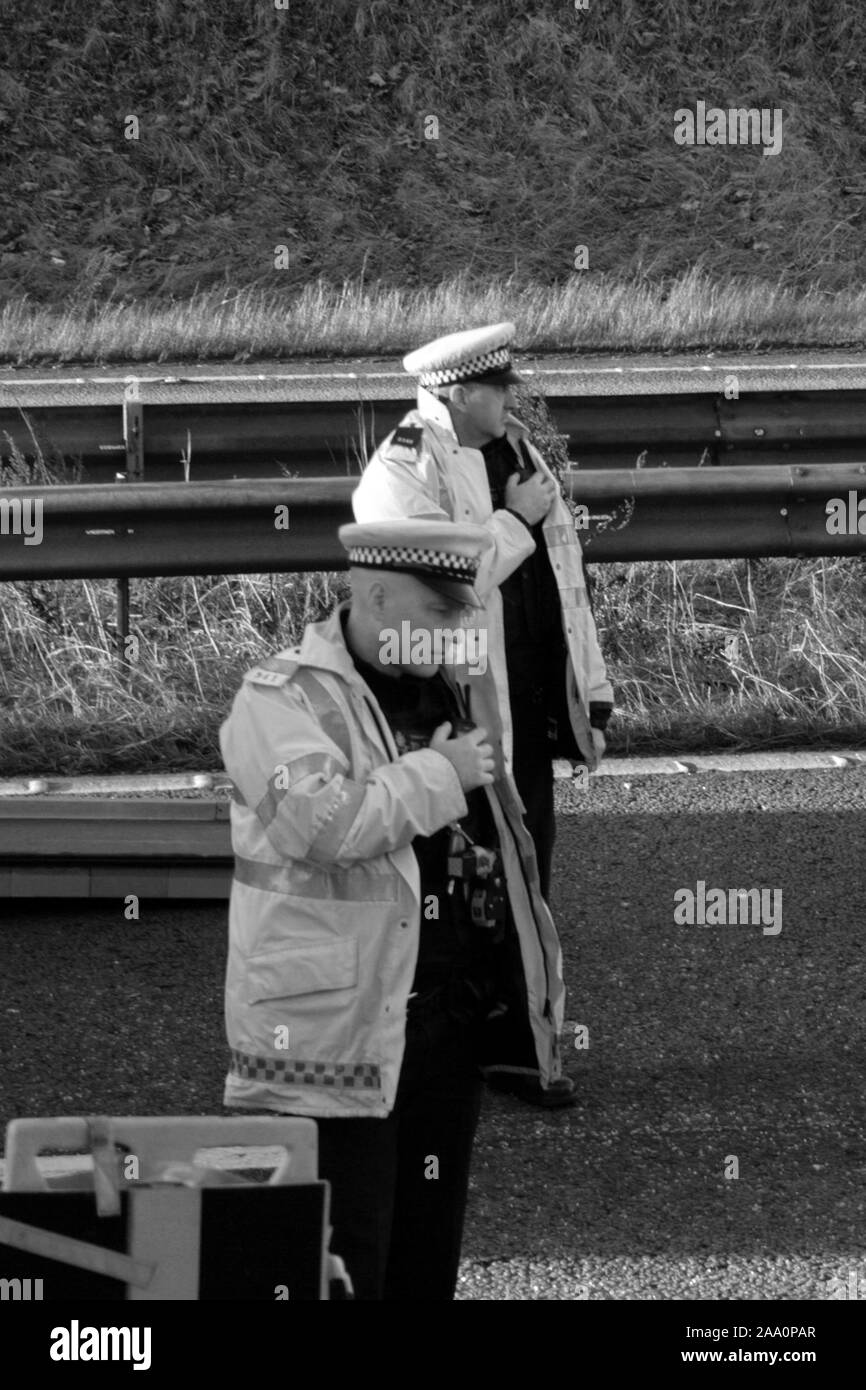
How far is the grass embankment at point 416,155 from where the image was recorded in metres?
24.9

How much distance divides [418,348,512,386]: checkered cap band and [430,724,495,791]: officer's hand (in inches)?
64.4

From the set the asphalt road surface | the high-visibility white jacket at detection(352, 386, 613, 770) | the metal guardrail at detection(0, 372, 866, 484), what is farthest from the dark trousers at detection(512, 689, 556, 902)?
the metal guardrail at detection(0, 372, 866, 484)

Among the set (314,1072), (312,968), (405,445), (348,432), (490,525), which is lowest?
(314,1072)

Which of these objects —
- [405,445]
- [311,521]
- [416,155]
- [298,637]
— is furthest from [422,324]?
[405,445]

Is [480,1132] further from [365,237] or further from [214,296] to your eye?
[365,237]

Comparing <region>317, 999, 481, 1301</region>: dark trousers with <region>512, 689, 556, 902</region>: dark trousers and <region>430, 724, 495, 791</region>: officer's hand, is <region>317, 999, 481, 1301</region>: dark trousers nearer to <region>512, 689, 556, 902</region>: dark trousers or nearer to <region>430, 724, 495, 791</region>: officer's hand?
<region>430, 724, 495, 791</region>: officer's hand

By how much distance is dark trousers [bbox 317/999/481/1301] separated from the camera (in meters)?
3.14

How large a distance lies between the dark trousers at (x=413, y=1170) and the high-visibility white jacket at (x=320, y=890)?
4.4 inches

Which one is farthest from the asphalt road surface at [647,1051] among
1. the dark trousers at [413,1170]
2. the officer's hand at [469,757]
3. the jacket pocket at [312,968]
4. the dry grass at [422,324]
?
the dry grass at [422,324]

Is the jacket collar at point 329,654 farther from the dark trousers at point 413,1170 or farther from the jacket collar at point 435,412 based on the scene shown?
the jacket collar at point 435,412

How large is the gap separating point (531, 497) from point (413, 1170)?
1773 millimetres

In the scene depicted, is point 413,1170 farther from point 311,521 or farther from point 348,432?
point 348,432

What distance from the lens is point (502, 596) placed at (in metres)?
4.74

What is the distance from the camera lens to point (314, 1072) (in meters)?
3.06
